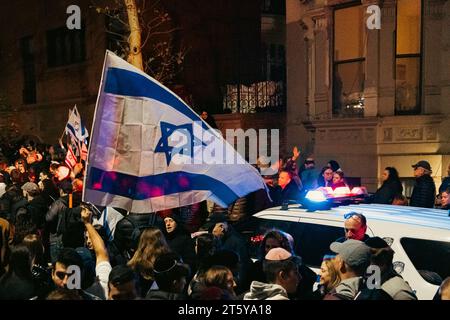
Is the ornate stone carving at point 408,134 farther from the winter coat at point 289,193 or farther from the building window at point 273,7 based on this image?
the building window at point 273,7

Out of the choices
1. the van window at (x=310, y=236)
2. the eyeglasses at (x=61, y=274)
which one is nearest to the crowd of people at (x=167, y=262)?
the eyeglasses at (x=61, y=274)

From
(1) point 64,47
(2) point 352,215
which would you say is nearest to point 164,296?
(2) point 352,215

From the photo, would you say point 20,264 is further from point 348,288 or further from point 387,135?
point 387,135

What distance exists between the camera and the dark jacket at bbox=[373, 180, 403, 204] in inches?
344

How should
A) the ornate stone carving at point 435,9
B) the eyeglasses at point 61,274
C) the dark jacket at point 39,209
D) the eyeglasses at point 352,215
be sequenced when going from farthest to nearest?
the ornate stone carving at point 435,9, the dark jacket at point 39,209, the eyeglasses at point 352,215, the eyeglasses at point 61,274

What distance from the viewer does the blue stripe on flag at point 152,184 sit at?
4.75 meters

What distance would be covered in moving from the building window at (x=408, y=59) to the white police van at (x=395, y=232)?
6.53 m

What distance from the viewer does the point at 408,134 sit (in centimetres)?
1156

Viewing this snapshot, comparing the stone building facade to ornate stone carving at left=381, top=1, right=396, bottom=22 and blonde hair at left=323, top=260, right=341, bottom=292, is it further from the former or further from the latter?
blonde hair at left=323, top=260, right=341, bottom=292

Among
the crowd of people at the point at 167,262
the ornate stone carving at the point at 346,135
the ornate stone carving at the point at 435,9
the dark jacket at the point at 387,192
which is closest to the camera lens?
the crowd of people at the point at 167,262

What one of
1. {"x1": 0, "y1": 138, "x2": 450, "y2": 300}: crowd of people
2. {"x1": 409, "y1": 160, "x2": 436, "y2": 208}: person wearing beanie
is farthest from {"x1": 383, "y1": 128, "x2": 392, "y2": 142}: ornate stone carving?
{"x1": 0, "y1": 138, "x2": 450, "y2": 300}: crowd of people

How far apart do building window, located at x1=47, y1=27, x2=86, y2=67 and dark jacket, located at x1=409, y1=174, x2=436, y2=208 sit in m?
14.6
